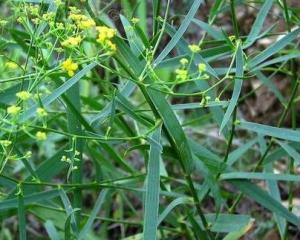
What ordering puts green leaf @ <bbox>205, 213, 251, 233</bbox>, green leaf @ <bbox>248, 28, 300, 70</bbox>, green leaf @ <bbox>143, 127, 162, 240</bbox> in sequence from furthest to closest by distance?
green leaf @ <bbox>205, 213, 251, 233</bbox> < green leaf @ <bbox>248, 28, 300, 70</bbox> < green leaf @ <bbox>143, 127, 162, 240</bbox>

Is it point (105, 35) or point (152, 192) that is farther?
point (152, 192)

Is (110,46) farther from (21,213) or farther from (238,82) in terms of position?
(21,213)

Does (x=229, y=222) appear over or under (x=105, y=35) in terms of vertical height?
under

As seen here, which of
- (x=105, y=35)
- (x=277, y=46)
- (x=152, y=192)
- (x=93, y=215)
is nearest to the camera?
(x=105, y=35)

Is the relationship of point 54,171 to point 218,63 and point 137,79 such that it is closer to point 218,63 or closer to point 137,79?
point 137,79

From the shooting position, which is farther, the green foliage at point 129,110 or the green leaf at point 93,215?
the green leaf at point 93,215

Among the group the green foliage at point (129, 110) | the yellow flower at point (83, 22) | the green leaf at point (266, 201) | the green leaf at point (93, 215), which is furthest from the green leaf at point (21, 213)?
the green leaf at point (266, 201)

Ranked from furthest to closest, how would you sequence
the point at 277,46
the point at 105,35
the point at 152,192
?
the point at 277,46
the point at 152,192
the point at 105,35

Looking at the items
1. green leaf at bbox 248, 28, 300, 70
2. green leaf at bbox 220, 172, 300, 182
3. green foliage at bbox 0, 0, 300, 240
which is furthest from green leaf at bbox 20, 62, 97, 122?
green leaf at bbox 220, 172, 300, 182

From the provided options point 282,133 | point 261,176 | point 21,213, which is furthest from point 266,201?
point 21,213

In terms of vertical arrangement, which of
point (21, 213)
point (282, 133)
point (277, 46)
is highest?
point (277, 46)

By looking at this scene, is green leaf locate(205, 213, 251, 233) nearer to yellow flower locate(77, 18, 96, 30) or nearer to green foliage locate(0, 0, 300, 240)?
green foliage locate(0, 0, 300, 240)

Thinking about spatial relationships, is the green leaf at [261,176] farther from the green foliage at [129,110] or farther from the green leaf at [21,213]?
the green leaf at [21,213]
